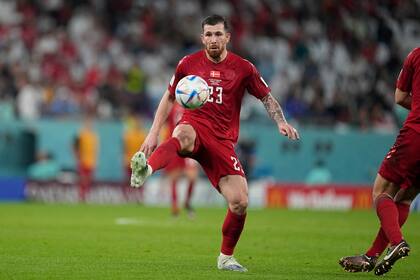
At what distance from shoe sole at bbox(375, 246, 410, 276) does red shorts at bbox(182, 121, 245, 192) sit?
1766mm

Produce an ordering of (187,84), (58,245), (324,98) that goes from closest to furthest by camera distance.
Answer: (187,84)
(58,245)
(324,98)

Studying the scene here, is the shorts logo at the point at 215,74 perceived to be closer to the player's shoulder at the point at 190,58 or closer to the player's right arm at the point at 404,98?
the player's shoulder at the point at 190,58

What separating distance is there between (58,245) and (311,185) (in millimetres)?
13452

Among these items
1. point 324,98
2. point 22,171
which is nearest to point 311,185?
point 324,98

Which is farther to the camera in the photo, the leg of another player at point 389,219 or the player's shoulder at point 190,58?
the player's shoulder at point 190,58

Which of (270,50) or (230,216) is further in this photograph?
(270,50)

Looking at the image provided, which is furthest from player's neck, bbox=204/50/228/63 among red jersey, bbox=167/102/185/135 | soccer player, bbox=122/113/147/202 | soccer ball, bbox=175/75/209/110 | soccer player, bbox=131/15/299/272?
soccer player, bbox=122/113/147/202

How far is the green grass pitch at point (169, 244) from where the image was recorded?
31.5 feet

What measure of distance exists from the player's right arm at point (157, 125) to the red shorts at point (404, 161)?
225cm

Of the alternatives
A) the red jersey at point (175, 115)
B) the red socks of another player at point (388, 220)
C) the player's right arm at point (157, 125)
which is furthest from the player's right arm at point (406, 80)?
the red jersey at point (175, 115)

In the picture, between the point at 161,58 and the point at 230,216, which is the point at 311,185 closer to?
the point at 161,58

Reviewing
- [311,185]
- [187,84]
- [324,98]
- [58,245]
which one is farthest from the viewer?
[324,98]

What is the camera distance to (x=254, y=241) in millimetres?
14109

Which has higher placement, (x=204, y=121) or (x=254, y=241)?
(x=204, y=121)
